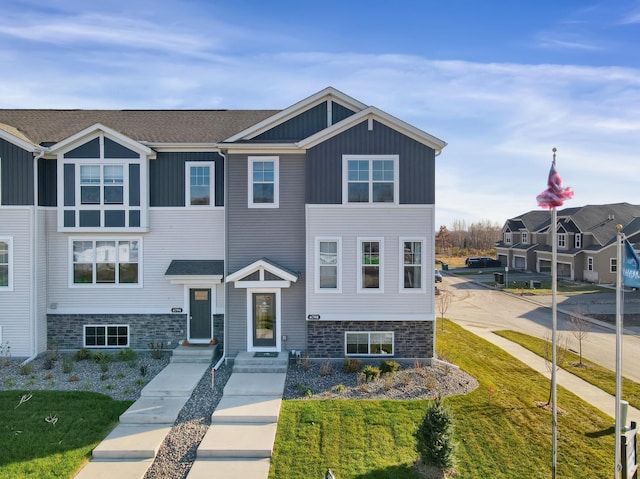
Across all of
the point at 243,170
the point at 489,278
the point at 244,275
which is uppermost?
the point at 243,170

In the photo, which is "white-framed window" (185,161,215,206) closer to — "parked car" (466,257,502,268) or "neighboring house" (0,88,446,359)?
"neighboring house" (0,88,446,359)

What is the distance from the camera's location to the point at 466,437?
9078 mm

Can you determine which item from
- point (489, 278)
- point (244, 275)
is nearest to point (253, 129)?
point (244, 275)

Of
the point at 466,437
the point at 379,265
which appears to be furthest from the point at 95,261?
the point at 466,437

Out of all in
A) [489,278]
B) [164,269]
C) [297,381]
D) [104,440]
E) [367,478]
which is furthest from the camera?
[489,278]

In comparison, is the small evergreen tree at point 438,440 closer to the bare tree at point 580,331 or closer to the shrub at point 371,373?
the shrub at point 371,373

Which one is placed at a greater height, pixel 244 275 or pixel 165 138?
pixel 165 138

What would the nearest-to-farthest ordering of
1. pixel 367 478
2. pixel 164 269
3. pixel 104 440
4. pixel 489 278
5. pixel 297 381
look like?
pixel 367 478 < pixel 104 440 < pixel 297 381 < pixel 164 269 < pixel 489 278

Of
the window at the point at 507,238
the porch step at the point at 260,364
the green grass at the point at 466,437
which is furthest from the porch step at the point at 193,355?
the window at the point at 507,238

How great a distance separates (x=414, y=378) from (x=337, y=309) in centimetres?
324

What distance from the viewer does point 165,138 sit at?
15375mm

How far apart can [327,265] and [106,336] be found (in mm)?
8520

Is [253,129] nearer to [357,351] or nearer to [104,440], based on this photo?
[357,351]

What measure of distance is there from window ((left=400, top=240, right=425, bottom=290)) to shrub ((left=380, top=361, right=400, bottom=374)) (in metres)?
2.51
